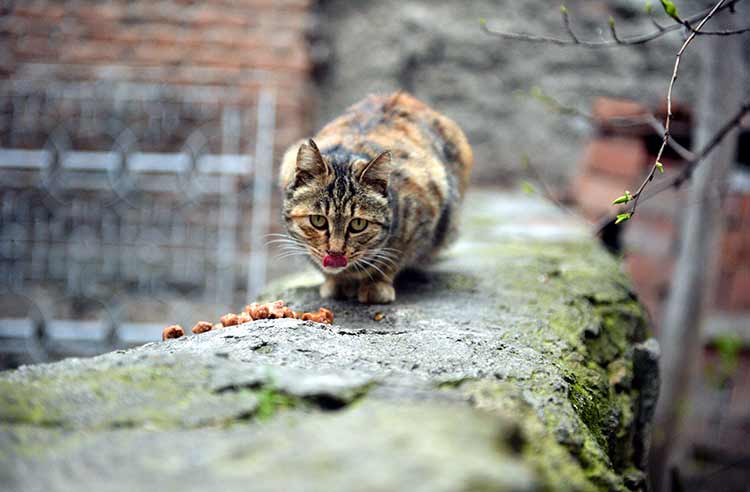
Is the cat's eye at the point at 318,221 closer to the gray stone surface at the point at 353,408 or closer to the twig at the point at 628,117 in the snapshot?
the gray stone surface at the point at 353,408

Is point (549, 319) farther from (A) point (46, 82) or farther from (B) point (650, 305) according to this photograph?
(A) point (46, 82)

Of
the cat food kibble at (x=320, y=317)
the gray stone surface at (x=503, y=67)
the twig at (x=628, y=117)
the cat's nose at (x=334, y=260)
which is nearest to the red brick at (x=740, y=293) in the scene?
the gray stone surface at (x=503, y=67)

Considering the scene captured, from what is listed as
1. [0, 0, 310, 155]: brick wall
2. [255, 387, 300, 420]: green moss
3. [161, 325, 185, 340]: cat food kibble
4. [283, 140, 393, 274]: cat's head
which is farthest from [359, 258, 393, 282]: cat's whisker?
[0, 0, 310, 155]: brick wall

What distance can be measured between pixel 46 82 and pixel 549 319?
377 centimetres

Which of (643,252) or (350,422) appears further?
(643,252)

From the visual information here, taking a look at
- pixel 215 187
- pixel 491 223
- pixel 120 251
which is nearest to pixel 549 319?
pixel 491 223

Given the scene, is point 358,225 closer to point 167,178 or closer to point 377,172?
point 377,172

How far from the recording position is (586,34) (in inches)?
201

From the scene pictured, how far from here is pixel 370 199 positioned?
7.28 ft

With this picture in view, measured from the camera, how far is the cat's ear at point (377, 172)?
2170 millimetres

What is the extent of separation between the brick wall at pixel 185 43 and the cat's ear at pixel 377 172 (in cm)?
251

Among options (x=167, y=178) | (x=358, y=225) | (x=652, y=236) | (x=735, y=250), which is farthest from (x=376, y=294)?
(x=735, y=250)

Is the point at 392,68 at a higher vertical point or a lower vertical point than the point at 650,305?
higher

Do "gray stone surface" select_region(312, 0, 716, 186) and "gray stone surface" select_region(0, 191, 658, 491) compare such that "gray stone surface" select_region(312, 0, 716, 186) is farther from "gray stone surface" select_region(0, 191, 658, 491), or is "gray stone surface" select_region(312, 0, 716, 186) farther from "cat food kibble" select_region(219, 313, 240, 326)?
"cat food kibble" select_region(219, 313, 240, 326)
